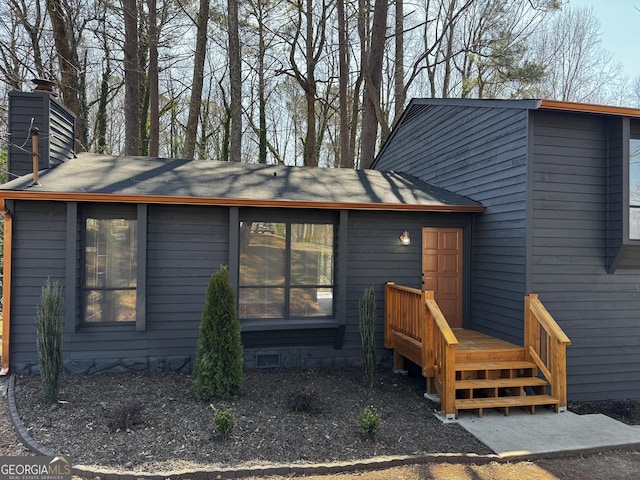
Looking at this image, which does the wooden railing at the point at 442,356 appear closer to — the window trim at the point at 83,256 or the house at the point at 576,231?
the house at the point at 576,231

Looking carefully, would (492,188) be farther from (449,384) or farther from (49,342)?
(49,342)

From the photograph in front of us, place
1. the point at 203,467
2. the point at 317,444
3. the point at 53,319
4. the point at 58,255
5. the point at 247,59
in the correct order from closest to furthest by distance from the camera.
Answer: the point at 203,467, the point at 317,444, the point at 53,319, the point at 58,255, the point at 247,59

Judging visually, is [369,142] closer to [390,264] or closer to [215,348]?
[390,264]

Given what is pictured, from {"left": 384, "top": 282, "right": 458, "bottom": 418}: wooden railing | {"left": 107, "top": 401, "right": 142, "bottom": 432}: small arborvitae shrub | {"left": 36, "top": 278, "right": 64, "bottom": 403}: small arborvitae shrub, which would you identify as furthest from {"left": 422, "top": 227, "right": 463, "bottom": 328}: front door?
{"left": 36, "top": 278, "right": 64, "bottom": 403}: small arborvitae shrub

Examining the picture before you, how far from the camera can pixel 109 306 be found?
5766 mm

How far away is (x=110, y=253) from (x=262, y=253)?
2.01 m

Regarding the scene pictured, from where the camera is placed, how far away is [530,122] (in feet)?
18.6

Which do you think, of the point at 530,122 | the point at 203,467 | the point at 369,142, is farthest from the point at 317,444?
the point at 369,142

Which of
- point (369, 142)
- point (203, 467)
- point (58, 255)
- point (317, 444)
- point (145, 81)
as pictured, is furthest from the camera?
point (145, 81)

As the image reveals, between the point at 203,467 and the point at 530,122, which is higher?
the point at 530,122

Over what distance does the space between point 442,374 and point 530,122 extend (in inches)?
136

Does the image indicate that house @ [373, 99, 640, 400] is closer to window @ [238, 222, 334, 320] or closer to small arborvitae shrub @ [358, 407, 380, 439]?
window @ [238, 222, 334, 320]

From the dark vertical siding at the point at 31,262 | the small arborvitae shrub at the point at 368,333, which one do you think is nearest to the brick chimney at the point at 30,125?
the dark vertical siding at the point at 31,262

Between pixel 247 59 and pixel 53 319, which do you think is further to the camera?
pixel 247 59
